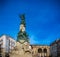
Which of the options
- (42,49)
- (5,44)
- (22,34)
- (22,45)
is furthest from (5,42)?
(22,45)

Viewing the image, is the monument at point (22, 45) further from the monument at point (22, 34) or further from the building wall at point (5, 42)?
the building wall at point (5, 42)

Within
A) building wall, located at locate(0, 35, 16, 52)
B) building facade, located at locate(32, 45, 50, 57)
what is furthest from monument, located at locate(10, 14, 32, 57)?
building facade, located at locate(32, 45, 50, 57)

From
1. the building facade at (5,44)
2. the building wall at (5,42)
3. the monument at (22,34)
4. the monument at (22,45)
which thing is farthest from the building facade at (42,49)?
the monument at (22,45)

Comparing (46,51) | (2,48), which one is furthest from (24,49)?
(46,51)

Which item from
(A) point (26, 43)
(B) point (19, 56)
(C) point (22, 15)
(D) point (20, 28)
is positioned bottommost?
(B) point (19, 56)

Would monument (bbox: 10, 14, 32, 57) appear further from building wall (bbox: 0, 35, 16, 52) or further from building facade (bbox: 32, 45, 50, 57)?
building facade (bbox: 32, 45, 50, 57)

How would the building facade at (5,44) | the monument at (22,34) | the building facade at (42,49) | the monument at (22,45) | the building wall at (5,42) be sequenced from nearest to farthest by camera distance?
the monument at (22,45) < the monument at (22,34) < the building facade at (5,44) < the building wall at (5,42) < the building facade at (42,49)

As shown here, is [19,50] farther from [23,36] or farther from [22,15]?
[22,15]

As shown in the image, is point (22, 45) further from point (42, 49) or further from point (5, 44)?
point (42, 49)

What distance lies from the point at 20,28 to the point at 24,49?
20.8 feet

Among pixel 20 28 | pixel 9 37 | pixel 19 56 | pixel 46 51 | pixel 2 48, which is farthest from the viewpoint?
pixel 46 51

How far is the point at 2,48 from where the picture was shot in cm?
7788

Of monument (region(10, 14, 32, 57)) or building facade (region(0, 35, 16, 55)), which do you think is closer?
monument (region(10, 14, 32, 57))

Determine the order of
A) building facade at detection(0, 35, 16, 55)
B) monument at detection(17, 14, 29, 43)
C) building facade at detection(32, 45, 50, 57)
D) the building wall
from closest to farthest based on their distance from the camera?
monument at detection(17, 14, 29, 43), building facade at detection(0, 35, 16, 55), the building wall, building facade at detection(32, 45, 50, 57)
